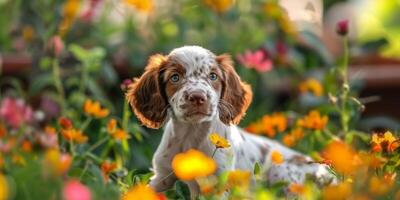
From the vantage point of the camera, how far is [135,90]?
10.1 feet

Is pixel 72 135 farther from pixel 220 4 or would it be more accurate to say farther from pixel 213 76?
pixel 220 4

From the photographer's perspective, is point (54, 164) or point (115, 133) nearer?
point (54, 164)

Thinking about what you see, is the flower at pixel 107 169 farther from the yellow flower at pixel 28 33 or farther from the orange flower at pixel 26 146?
the yellow flower at pixel 28 33

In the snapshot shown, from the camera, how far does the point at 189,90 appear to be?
273 centimetres

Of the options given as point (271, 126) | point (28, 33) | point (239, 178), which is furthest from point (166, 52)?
point (239, 178)

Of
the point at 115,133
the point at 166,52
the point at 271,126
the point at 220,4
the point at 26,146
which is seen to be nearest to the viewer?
the point at 115,133

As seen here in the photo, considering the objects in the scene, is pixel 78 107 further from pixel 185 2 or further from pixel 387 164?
pixel 387 164

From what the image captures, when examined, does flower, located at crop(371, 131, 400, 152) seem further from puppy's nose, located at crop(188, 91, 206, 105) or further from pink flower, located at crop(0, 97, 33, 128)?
pink flower, located at crop(0, 97, 33, 128)

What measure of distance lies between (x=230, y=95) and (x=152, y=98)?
0.26m

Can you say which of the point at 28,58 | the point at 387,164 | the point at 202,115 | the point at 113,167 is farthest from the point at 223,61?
the point at 28,58

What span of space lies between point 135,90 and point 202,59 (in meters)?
0.33

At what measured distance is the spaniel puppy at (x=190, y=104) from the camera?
109 inches

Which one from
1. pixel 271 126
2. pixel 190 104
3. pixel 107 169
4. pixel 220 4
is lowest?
pixel 271 126

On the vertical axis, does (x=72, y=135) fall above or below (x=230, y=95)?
below
